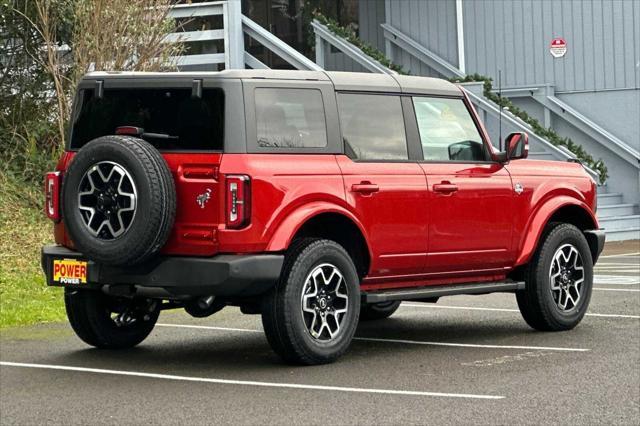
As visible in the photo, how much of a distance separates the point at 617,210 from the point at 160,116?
1570cm

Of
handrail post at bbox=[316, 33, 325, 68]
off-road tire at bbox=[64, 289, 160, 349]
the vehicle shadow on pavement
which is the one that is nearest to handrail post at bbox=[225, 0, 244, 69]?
handrail post at bbox=[316, 33, 325, 68]

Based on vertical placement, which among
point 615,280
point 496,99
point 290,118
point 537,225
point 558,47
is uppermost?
point 558,47

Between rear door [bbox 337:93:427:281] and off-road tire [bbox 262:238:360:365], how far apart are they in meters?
0.44

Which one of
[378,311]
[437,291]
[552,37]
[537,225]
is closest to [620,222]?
[552,37]

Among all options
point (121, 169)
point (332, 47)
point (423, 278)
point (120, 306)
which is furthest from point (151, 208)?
point (332, 47)

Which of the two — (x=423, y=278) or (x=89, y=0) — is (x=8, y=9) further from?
(x=423, y=278)

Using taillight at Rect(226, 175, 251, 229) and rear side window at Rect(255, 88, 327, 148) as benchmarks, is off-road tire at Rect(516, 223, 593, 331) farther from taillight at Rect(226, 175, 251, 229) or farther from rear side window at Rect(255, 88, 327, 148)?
taillight at Rect(226, 175, 251, 229)

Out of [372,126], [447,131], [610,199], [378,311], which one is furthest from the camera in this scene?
[610,199]

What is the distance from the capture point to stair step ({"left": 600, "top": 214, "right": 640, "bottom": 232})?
23578 mm

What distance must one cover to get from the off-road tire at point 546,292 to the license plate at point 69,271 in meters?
3.62

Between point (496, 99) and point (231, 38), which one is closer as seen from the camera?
point (231, 38)

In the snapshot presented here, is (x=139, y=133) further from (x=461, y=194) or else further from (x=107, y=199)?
(x=461, y=194)

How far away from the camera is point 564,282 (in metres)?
11.9

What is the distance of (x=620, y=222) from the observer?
24.0 metres
